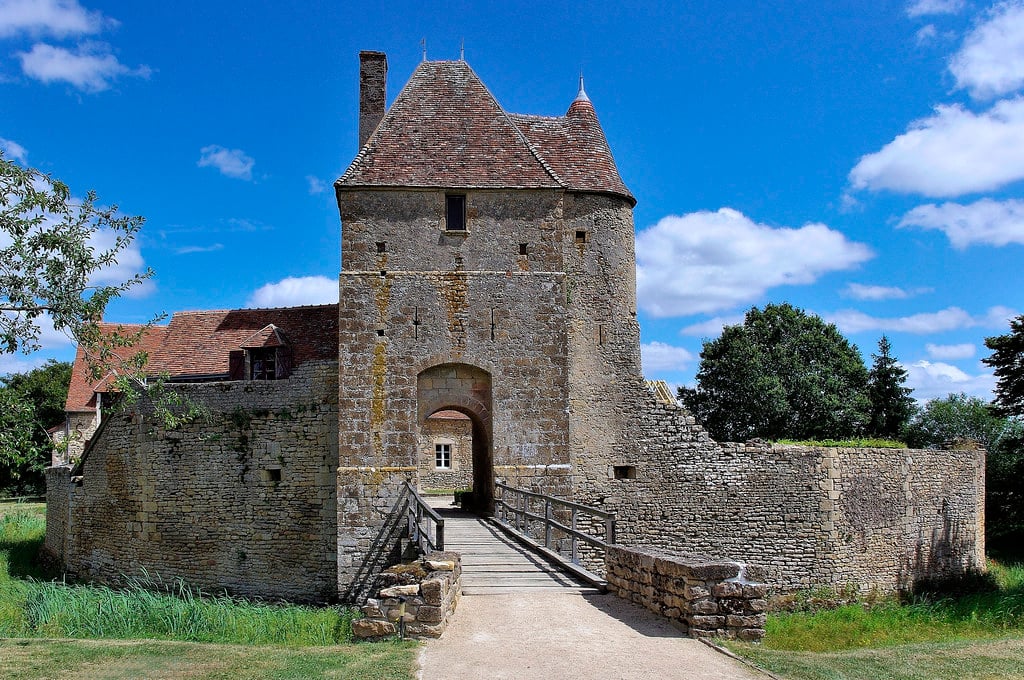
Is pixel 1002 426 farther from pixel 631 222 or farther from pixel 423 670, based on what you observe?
pixel 423 670

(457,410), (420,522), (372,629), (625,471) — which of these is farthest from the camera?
(457,410)

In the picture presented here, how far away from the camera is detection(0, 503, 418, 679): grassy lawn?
29.3 feet

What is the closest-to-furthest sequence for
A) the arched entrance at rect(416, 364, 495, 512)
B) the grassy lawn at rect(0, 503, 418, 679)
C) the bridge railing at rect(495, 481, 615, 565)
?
the grassy lawn at rect(0, 503, 418, 679)
the bridge railing at rect(495, 481, 615, 565)
the arched entrance at rect(416, 364, 495, 512)

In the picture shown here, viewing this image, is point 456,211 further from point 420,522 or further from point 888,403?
point 888,403

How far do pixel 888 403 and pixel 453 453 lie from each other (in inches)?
788

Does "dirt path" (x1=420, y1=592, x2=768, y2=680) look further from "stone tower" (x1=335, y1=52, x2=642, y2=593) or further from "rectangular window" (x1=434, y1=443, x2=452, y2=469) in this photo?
"rectangular window" (x1=434, y1=443, x2=452, y2=469)

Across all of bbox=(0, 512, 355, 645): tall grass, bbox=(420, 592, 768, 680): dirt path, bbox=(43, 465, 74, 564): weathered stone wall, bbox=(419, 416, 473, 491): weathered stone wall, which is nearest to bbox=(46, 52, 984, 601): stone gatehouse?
bbox=(43, 465, 74, 564): weathered stone wall

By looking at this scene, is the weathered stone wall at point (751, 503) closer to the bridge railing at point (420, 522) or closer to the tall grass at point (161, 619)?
the bridge railing at point (420, 522)

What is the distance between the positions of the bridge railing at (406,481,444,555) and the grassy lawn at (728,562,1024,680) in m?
5.93

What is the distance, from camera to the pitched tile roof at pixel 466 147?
1986cm

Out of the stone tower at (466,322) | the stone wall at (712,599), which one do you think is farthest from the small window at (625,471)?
the stone wall at (712,599)

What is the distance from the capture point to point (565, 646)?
929cm

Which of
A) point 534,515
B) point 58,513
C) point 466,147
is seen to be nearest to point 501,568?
point 534,515

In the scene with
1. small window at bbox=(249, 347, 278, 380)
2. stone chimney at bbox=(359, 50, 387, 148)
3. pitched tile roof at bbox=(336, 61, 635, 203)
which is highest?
stone chimney at bbox=(359, 50, 387, 148)
